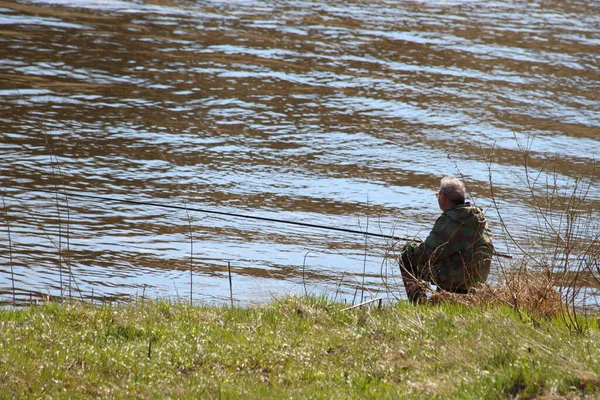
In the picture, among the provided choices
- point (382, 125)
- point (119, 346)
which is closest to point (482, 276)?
point (119, 346)

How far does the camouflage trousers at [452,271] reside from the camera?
25.2 ft

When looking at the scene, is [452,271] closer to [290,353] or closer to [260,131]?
[290,353]

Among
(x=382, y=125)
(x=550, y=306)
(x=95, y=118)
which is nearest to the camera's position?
(x=550, y=306)

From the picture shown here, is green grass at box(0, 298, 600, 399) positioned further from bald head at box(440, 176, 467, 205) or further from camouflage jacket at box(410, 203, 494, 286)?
bald head at box(440, 176, 467, 205)

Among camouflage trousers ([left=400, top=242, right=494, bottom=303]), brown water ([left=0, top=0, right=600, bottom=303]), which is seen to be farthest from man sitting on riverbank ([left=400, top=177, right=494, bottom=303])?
brown water ([left=0, top=0, right=600, bottom=303])

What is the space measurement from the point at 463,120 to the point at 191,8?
31.8 feet

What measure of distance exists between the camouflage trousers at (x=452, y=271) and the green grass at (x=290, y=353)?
2.17ft

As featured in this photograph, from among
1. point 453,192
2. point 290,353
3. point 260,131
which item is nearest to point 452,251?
point 453,192

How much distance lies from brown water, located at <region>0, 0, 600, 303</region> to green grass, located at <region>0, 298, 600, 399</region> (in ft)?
5.00

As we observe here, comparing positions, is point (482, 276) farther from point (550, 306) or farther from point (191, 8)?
point (191, 8)

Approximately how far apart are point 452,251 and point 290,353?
2.16 meters

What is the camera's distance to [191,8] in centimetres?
2384

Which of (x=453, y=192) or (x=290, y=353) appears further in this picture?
(x=453, y=192)

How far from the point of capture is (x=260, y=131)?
15.0 metres
